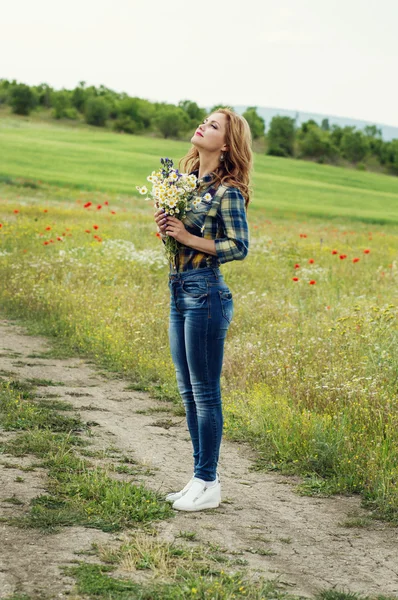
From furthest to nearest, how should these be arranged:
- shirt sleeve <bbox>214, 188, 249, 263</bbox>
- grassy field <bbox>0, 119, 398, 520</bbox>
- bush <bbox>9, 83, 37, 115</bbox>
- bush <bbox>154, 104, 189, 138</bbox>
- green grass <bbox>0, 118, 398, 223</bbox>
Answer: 1. bush <bbox>9, 83, 37, 115</bbox>
2. bush <bbox>154, 104, 189, 138</bbox>
3. green grass <bbox>0, 118, 398, 223</bbox>
4. grassy field <bbox>0, 119, 398, 520</bbox>
5. shirt sleeve <bbox>214, 188, 249, 263</bbox>

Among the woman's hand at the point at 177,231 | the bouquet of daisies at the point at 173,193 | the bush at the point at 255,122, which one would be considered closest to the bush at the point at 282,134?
the bush at the point at 255,122

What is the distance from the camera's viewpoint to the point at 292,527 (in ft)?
16.2

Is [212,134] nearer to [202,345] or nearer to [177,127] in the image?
[202,345]

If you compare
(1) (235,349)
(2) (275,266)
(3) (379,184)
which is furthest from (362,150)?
(1) (235,349)

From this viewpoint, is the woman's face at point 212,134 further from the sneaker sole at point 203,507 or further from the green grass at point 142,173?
the green grass at point 142,173

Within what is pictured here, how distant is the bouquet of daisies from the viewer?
15.8 feet

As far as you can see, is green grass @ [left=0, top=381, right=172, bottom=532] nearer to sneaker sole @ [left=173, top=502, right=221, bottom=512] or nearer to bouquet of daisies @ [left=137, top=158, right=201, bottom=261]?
sneaker sole @ [left=173, top=502, right=221, bottom=512]

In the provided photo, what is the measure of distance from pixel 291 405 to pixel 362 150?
269 ft

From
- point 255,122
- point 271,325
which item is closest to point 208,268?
point 271,325

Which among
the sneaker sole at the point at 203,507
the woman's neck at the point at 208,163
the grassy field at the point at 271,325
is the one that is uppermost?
the woman's neck at the point at 208,163

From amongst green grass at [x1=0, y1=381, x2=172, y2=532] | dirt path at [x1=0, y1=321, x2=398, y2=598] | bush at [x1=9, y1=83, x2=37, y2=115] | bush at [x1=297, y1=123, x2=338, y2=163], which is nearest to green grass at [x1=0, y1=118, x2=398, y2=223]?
bush at [x1=9, y1=83, x2=37, y2=115]

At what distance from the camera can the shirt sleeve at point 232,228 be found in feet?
15.7

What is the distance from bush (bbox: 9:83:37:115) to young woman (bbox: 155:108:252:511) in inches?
3279

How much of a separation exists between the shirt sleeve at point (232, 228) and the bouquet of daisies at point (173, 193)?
0.18 meters
